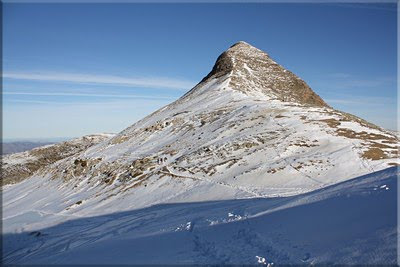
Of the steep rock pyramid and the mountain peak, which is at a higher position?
the mountain peak

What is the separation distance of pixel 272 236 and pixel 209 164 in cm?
2031

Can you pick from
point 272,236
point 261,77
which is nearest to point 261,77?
point 261,77

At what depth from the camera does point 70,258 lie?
52.5ft

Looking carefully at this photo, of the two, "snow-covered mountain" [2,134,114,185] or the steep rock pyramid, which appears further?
"snow-covered mountain" [2,134,114,185]

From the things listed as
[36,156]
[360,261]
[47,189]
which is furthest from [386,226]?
[36,156]

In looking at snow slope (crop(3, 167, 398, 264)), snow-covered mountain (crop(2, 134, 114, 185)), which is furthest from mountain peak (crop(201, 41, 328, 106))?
snow slope (crop(3, 167, 398, 264))

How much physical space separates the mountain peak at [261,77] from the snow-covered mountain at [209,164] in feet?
36.5

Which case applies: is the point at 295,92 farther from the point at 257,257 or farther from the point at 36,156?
the point at 36,156

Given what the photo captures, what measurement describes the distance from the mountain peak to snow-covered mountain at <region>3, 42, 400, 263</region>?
11116 mm

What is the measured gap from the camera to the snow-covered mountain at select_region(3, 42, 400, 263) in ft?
→ 82.9

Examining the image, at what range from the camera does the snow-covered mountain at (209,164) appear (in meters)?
25.3

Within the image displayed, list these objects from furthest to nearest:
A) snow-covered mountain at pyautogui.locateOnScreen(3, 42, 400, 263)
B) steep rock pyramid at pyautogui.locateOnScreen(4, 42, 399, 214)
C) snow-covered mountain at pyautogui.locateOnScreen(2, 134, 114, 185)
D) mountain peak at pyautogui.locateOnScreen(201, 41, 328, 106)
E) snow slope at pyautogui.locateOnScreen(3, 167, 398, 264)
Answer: snow-covered mountain at pyautogui.locateOnScreen(2, 134, 114, 185)
mountain peak at pyautogui.locateOnScreen(201, 41, 328, 106)
steep rock pyramid at pyautogui.locateOnScreen(4, 42, 399, 214)
snow-covered mountain at pyautogui.locateOnScreen(3, 42, 400, 263)
snow slope at pyautogui.locateOnScreen(3, 167, 398, 264)

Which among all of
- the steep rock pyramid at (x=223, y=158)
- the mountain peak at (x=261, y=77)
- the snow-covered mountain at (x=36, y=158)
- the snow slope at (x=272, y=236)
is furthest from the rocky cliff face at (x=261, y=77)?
the snow slope at (x=272, y=236)

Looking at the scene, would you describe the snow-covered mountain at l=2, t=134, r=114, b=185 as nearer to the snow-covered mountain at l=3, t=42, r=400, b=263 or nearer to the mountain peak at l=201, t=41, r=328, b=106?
the snow-covered mountain at l=3, t=42, r=400, b=263
